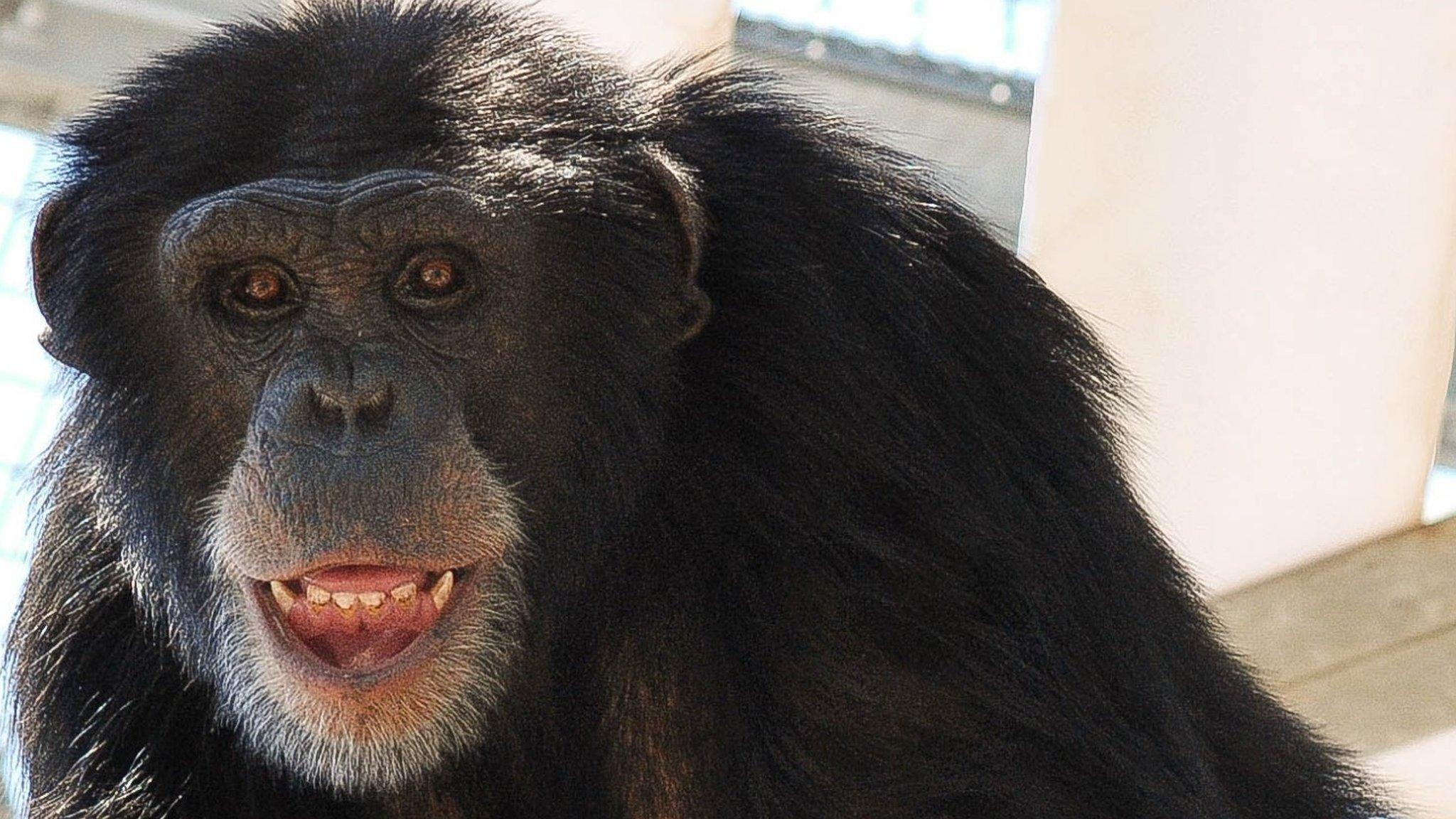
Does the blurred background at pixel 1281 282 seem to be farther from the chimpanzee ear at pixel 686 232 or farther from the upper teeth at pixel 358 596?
the upper teeth at pixel 358 596

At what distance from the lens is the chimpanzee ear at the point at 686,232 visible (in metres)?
3.51

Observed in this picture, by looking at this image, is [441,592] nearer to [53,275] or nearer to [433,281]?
[433,281]

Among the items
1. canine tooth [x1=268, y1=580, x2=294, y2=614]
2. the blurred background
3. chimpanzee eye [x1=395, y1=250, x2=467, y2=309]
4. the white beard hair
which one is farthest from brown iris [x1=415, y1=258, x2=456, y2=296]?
the blurred background

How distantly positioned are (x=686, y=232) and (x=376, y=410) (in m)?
0.63

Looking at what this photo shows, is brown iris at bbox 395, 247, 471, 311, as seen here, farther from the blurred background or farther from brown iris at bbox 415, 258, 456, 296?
the blurred background

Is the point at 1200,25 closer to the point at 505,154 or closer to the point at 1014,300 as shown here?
the point at 1014,300

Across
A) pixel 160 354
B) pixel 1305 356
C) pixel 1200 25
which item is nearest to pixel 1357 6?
pixel 1200 25

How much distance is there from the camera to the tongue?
10.8 feet

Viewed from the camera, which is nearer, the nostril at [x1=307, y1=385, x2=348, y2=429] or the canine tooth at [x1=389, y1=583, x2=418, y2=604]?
the nostril at [x1=307, y1=385, x2=348, y2=429]

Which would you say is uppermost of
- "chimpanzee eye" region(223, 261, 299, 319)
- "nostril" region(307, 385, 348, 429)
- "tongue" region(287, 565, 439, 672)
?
"chimpanzee eye" region(223, 261, 299, 319)

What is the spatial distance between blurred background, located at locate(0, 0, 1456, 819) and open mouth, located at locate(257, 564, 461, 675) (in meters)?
2.00

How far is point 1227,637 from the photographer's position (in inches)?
185

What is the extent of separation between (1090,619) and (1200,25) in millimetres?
2220

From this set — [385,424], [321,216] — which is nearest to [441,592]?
[385,424]
